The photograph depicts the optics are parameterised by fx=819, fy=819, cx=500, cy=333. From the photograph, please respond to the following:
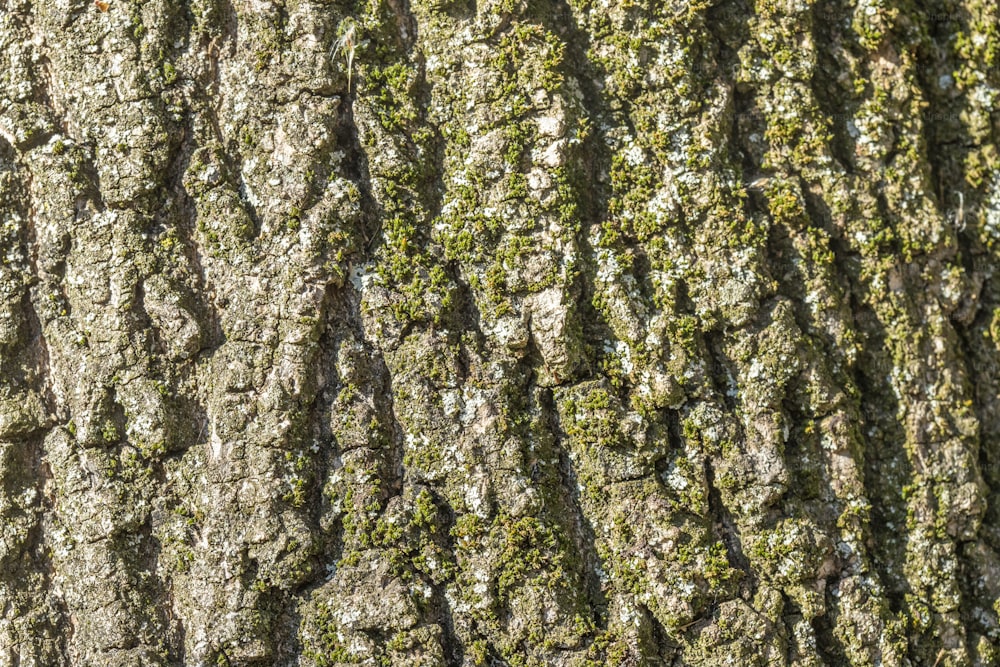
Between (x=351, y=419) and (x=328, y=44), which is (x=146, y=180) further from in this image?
(x=351, y=419)

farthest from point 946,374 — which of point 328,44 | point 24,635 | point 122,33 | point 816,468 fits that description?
point 24,635

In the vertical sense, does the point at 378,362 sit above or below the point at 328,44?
below

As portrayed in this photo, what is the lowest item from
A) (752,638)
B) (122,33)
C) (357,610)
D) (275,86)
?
(752,638)

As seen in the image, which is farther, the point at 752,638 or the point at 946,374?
the point at 946,374

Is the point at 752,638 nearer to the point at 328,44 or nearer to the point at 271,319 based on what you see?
the point at 271,319

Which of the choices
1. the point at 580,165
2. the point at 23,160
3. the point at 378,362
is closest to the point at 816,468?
the point at 580,165

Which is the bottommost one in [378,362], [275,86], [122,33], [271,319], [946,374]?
[946,374]
